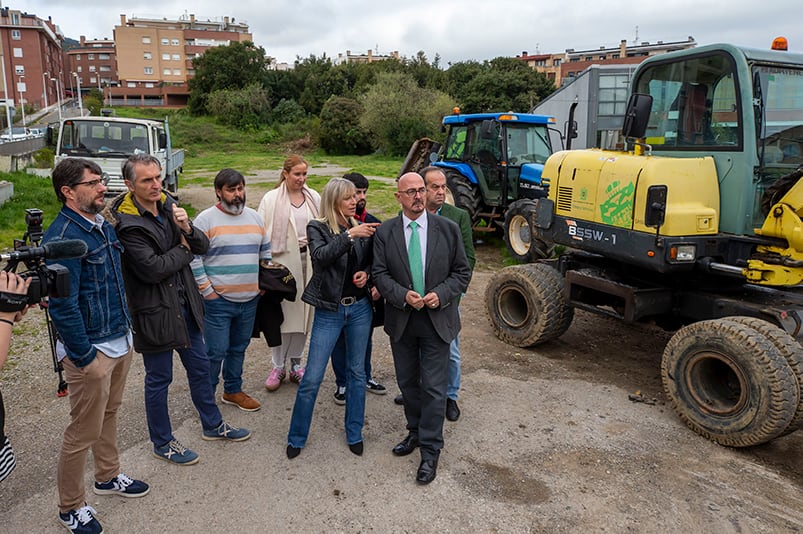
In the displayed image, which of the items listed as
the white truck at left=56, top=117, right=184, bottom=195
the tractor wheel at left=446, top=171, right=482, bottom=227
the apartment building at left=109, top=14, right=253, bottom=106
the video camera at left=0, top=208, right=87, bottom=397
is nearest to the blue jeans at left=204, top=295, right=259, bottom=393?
the video camera at left=0, top=208, right=87, bottom=397

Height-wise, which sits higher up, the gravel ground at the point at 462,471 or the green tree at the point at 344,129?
the green tree at the point at 344,129

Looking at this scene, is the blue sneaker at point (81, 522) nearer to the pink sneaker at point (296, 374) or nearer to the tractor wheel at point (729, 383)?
the pink sneaker at point (296, 374)

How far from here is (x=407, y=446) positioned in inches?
155

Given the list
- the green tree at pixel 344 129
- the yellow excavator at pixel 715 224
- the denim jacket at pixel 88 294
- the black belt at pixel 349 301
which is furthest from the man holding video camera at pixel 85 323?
the green tree at pixel 344 129

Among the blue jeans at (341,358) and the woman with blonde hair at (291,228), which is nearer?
the blue jeans at (341,358)

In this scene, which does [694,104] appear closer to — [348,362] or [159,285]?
[348,362]

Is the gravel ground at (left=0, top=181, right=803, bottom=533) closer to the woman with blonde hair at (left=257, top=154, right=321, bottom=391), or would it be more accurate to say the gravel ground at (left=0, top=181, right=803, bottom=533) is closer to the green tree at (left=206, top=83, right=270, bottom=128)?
the woman with blonde hair at (left=257, top=154, right=321, bottom=391)

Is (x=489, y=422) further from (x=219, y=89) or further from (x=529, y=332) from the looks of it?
(x=219, y=89)

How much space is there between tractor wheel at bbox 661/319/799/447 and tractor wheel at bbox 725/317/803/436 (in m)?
0.03

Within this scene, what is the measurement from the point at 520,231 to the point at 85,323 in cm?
784

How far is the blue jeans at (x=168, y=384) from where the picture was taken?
11.8ft

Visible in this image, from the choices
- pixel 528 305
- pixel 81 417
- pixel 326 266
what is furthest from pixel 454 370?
pixel 81 417

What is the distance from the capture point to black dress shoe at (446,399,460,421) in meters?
4.43

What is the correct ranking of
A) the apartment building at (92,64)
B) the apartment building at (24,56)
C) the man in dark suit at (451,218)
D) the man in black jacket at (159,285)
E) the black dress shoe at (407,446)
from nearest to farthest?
the man in black jacket at (159,285), the black dress shoe at (407,446), the man in dark suit at (451,218), the apartment building at (24,56), the apartment building at (92,64)
